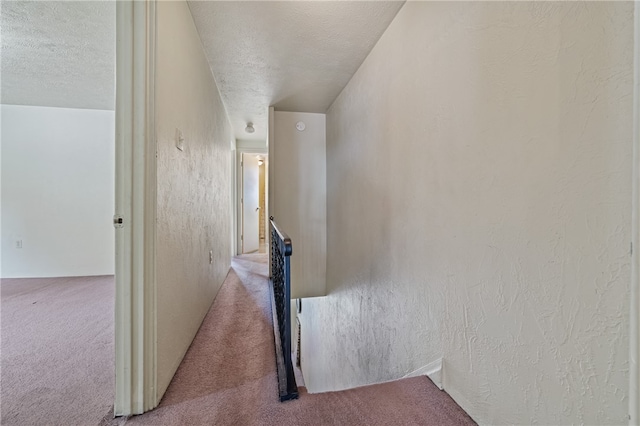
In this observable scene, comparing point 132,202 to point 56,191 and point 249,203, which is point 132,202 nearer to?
point 56,191

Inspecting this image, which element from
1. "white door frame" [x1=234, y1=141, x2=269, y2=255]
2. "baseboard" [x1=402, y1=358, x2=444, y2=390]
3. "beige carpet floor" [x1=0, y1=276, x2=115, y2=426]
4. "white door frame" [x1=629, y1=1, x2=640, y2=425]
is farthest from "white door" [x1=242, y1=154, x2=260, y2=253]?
"white door frame" [x1=629, y1=1, x2=640, y2=425]

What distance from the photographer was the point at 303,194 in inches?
136

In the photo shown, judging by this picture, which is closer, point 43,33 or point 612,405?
point 612,405

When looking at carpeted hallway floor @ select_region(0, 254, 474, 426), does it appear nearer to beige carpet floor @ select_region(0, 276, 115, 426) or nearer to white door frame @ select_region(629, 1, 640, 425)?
beige carpet floor @ select_region(0, 276, 115, 426)

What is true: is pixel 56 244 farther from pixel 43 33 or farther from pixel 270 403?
pixel 270 403

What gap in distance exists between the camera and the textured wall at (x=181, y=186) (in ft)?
3.89

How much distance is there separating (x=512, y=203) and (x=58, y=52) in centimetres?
332

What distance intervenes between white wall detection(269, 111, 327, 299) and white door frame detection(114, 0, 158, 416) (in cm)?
235

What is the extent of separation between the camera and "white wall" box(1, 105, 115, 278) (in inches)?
118

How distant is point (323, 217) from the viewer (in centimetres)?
348

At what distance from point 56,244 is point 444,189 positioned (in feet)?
14.5

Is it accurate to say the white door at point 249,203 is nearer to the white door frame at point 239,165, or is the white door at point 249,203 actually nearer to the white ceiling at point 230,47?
the white door frame at point 239,165

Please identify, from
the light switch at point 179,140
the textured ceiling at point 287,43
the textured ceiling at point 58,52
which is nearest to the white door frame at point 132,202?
the light switch at point 179,140

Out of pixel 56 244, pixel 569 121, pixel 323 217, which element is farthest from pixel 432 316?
pixel 56 244
